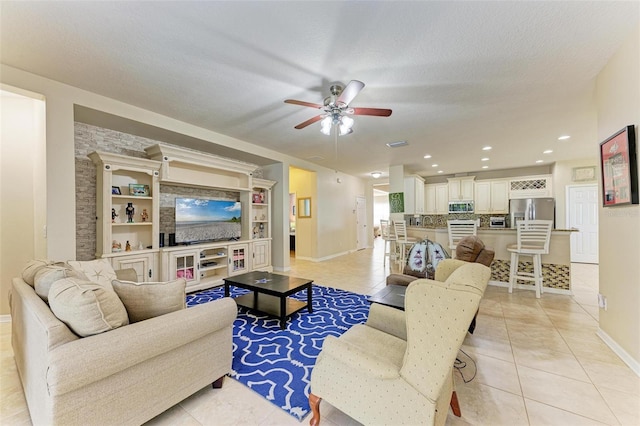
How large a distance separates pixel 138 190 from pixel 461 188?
7930 mm

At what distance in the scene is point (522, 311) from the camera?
3105 mm

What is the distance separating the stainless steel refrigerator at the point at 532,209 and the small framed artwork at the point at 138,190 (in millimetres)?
7924

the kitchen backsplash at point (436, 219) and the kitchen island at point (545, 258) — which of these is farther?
the kitchen backsplash at point (436, 219)

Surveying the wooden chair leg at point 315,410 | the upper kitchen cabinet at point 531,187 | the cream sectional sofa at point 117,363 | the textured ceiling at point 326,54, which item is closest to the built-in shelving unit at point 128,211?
the textured ceiling at point 326,54

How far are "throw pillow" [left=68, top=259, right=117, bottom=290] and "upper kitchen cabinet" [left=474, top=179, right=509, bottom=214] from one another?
8.19m

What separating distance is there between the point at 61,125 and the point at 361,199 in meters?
7.62

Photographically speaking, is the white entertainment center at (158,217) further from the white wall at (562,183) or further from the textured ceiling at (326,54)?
the white wall at (562,183)

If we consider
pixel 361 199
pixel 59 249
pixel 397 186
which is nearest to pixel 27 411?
pixel 59 249

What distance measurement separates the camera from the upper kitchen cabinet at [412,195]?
266 inches

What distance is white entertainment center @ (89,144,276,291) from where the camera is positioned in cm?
315

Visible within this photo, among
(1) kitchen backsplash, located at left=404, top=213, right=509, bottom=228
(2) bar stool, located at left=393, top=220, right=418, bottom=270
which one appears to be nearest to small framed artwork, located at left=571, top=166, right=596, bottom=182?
(1) kitchen backsplash, located at left=404, top=213, right=509, bottom=228

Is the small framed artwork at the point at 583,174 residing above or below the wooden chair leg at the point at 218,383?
above

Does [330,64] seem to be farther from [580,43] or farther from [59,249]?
[59,249]

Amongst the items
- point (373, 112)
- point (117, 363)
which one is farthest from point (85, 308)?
point (373, 112)
